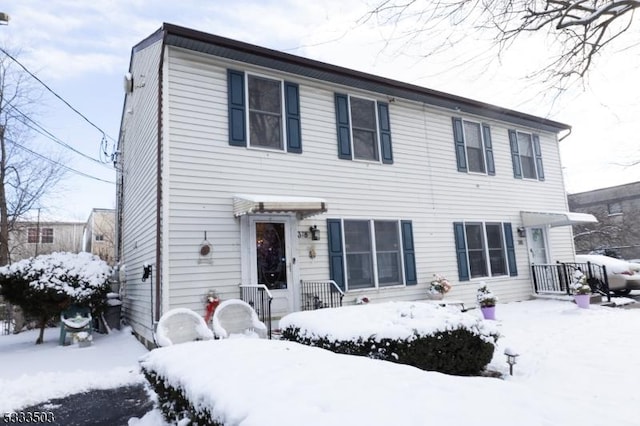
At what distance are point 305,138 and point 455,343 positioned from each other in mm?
5155

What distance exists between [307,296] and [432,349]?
352cm

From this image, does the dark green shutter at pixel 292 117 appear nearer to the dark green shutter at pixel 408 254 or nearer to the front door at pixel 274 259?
the front door at pixel 274 259

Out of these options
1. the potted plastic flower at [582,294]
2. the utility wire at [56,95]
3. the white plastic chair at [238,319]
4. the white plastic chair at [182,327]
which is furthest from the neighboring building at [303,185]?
the potted plastic flower at [582,294]

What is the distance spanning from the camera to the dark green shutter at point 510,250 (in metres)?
11.2

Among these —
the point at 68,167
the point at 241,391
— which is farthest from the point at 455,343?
the point at 68,167

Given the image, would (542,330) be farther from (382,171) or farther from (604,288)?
(604,288)

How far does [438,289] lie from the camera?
29.8 ft

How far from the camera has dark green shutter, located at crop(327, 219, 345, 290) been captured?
26.6 ft

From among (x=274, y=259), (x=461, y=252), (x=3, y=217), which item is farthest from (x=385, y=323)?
(x=3, y=217)

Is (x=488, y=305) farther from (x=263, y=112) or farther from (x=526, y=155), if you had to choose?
(x=526, y=155)

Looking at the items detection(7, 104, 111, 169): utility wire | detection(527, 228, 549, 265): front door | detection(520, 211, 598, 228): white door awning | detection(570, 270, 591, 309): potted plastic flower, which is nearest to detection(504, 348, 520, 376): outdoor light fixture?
detection(570, 270, 591, 309): potted plastic flower

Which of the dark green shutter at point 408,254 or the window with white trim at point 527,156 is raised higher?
the window with white trim at point 527,156

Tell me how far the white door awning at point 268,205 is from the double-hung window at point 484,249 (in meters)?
4.79

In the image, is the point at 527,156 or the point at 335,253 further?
the point at 527,156
